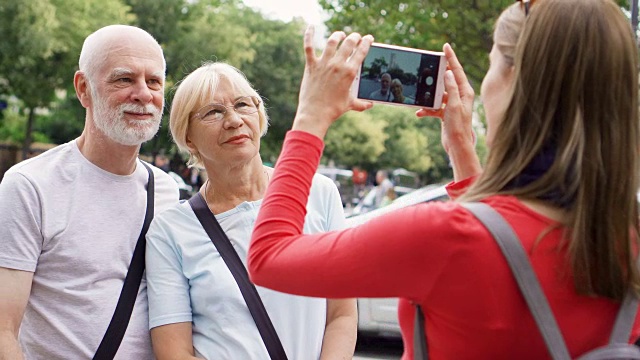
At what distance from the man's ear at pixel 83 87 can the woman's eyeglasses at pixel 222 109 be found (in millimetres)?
451

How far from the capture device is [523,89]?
1596 millimetres

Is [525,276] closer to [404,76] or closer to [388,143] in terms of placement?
[404,76]

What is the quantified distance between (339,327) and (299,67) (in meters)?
44.8

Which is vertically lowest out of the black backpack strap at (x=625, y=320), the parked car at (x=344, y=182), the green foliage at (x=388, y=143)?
the green foliage at (x=388, y=143)

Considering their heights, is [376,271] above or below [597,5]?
below

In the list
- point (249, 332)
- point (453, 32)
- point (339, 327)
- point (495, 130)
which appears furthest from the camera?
point (453, 32)

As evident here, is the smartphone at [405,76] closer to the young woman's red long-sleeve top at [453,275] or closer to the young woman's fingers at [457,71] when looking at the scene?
the young woman's fingers at [457,71]

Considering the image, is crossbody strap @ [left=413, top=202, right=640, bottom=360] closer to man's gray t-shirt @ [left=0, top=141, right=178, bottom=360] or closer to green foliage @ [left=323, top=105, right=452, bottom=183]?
man's gray t-shirt @ [left=0, top=141, right=178, bottom=360]

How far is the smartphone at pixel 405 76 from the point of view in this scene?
1.94 metres

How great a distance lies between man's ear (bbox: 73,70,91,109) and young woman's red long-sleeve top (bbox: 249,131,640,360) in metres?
1.85

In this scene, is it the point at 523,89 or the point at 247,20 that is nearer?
the point at 523,89

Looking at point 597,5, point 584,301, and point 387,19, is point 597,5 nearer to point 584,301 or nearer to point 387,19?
point 584,301

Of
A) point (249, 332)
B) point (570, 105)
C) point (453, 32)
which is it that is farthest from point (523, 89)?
point (453, 32)

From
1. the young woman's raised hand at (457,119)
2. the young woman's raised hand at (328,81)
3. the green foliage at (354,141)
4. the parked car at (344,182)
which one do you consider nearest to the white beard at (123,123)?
the young woman's raised hand at (457,119)
